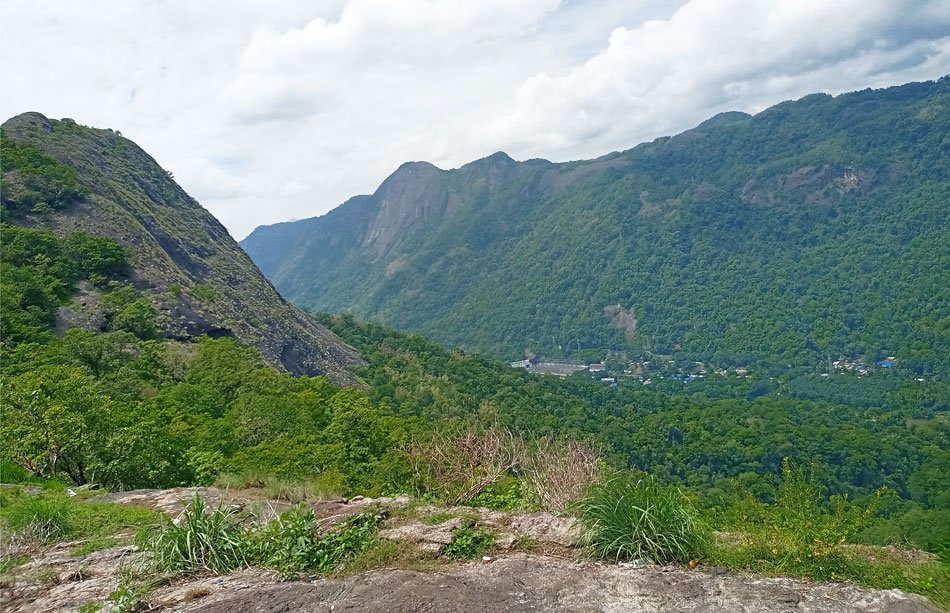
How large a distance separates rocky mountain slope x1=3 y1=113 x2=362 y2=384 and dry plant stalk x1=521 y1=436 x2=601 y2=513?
86.5ft

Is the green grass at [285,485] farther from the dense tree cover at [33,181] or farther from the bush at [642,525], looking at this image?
the dense tree cover at [33,181]

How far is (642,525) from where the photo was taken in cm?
650

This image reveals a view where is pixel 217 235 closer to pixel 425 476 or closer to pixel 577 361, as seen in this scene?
pixel 425 476

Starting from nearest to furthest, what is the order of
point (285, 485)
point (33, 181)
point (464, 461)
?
point (285, 485) < point (464, 461) < point (33, 181)

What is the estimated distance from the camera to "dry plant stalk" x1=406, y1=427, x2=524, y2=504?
10320 millimetres

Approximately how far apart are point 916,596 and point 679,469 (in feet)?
175

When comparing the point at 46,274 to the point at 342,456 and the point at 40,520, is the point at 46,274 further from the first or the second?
the point at 40,520

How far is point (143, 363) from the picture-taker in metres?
24.2

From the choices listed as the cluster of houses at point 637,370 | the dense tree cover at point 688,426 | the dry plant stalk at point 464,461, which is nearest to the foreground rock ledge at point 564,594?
the dry plant stalk at point 464,461

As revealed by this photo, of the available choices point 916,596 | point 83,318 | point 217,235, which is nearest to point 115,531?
point 916,596

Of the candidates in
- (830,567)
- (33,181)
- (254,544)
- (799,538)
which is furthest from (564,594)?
(33,181)

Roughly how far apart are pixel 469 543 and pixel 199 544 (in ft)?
10.7

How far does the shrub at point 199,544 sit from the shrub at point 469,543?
8.13 feet

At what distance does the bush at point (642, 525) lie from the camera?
6.39 m
